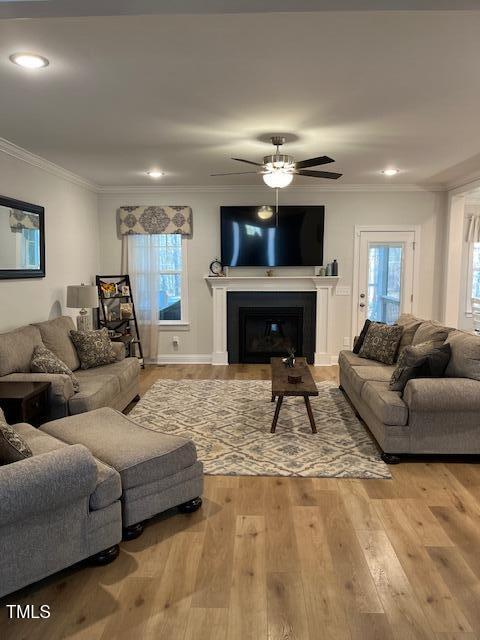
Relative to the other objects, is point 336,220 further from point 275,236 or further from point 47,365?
point 47,365

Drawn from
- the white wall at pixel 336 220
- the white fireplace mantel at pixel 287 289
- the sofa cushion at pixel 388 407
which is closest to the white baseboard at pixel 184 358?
the white fireplace mantel at pixel 287 289

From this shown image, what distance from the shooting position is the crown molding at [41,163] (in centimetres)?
431

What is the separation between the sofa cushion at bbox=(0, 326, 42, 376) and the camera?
3.81 meters

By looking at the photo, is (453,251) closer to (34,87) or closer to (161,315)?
(161,315)

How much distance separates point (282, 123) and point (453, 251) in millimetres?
4085

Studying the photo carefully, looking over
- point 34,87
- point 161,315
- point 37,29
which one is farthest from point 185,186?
point 37,29

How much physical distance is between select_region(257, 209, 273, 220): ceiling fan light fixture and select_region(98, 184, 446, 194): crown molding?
254 mm

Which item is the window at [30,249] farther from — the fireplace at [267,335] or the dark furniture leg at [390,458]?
the dark furniture leg at [390,458]

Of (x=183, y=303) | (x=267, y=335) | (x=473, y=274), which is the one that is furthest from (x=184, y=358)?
(x=473, y=274)

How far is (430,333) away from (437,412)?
1134 millimetres

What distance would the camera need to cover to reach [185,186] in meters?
A: 6.75

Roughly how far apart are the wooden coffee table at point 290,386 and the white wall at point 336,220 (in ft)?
8.61

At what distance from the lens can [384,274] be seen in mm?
6961

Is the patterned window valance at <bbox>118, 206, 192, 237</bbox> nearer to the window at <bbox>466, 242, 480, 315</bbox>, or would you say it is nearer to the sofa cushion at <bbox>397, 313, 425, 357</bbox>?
A: the sofa cushion at <bbox>397, 313, 425, 357</bbox>
